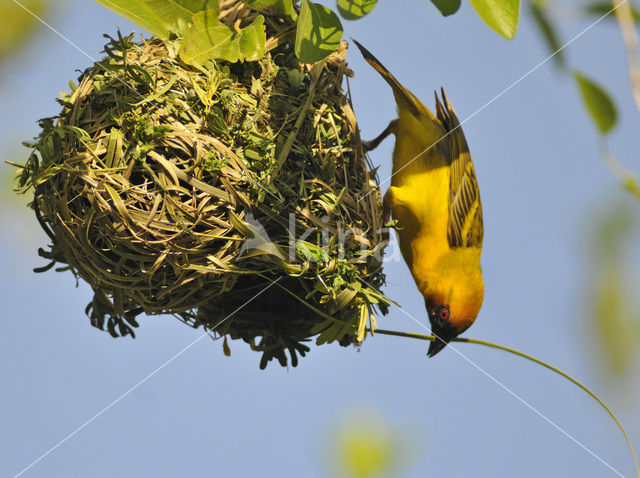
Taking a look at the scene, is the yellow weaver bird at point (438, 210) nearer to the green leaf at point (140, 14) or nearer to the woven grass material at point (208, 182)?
the woven grass material at point (208, 182)

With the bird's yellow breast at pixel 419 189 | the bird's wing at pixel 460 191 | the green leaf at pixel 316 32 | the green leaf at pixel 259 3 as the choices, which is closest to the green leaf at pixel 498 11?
the green leaf at pixel 316 32

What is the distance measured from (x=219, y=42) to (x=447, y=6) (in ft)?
2.92

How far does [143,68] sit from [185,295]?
0.62 m

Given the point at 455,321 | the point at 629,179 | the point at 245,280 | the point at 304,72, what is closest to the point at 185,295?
the point at 245,280

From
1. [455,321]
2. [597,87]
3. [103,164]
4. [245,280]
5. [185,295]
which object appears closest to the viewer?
[597,87]

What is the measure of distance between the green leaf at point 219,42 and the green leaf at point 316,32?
302mm

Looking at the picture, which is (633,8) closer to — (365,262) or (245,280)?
(365,262)

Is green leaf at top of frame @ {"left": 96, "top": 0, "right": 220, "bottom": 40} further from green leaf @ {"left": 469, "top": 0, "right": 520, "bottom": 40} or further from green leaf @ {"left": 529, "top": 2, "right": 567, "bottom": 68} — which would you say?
green leaf @ {"left": 529, "top": 2, "right": 567, "bottom": 68}

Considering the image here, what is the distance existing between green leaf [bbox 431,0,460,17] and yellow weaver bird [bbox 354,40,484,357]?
4.59ft

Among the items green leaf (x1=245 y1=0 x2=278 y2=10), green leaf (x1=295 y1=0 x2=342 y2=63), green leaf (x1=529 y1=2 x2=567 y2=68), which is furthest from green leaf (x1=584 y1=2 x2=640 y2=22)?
green leaf (x1=245 y1=0 x2=278 y2=10)

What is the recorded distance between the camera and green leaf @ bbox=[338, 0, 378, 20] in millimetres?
1090

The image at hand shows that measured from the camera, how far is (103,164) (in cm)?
169

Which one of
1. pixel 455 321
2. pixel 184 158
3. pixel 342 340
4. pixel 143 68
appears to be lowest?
pixel 455 321

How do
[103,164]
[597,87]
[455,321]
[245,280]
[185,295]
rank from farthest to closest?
[455,321] < [245,280] < [185,295] < [103,164] < [597,87]
